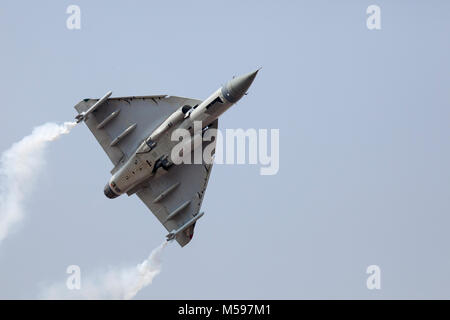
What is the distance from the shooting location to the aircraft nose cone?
1876 inches

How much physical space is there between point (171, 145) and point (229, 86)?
17.0 ft

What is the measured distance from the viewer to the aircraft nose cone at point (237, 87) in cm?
4766

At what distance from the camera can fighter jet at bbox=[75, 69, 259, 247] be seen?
49.7 meters

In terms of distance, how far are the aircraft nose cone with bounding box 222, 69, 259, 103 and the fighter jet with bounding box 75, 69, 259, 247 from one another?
5 cm

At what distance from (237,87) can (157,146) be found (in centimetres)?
620

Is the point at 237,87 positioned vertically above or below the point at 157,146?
above

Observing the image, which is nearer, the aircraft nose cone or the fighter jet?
the aircraft nose cone

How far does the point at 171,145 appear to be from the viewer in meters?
50.4

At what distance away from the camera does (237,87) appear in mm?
47875

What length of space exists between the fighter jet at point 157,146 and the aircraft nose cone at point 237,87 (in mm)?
55

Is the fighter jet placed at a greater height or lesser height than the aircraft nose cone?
lesser

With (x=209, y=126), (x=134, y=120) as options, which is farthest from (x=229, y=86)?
(x=134, y=120)

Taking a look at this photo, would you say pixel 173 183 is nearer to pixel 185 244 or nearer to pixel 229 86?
pixel 185 244

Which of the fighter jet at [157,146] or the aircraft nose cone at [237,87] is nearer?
the aircraft nose cone at [237,87]
